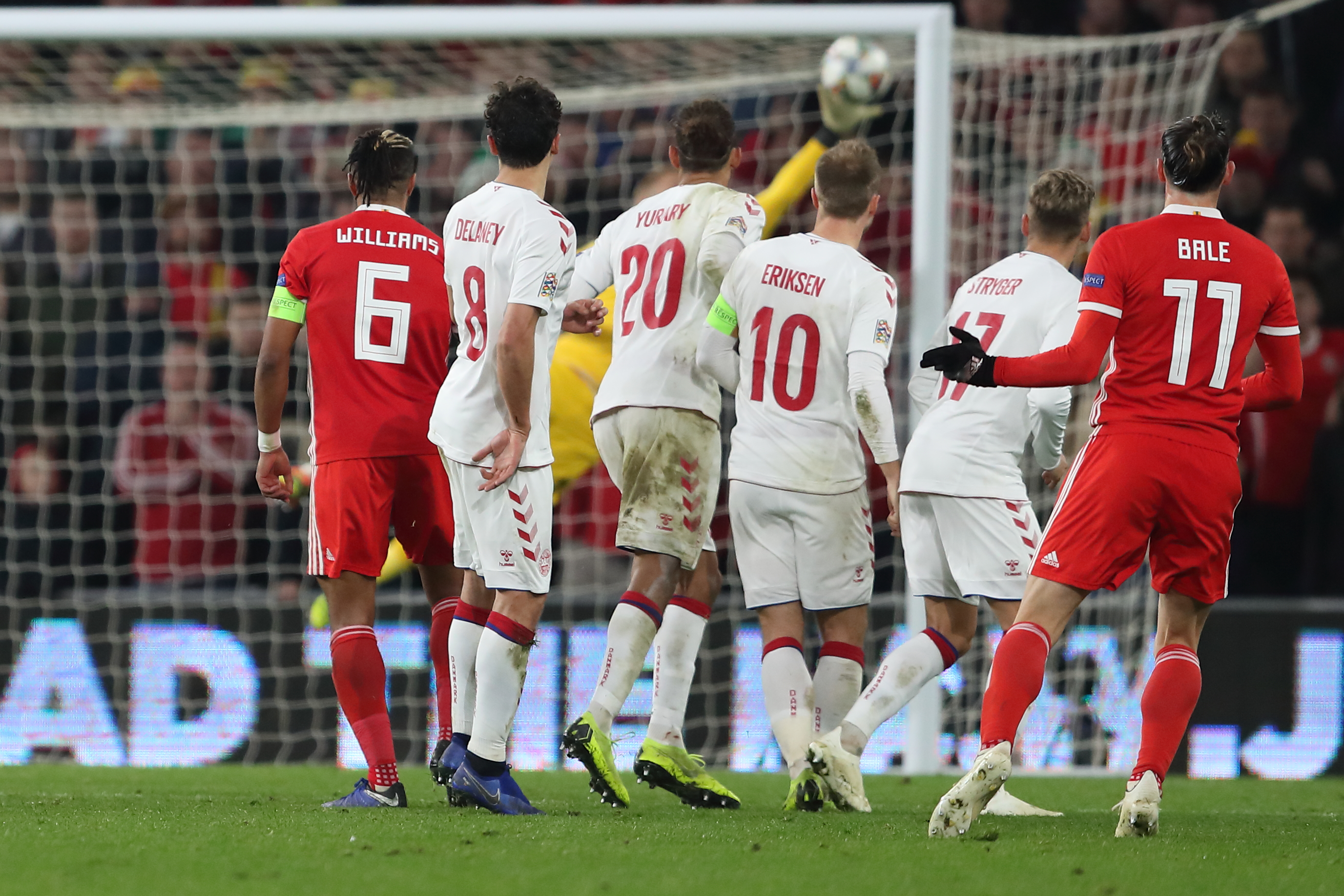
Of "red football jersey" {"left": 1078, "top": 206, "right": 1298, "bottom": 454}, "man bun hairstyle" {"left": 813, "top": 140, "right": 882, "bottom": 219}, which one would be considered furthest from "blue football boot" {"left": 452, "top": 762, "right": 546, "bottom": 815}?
"man bun hairstyle" {"left": 813, "top": 140, "right": 882, "bottom": 219}

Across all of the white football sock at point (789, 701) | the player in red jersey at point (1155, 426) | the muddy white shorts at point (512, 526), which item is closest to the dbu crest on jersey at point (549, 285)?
the muddy white shorts at point (512, 526)

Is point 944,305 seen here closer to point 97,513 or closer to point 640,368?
point 640,368

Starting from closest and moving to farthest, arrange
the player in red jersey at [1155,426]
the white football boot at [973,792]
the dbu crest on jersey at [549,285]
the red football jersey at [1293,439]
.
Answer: the white football boot at [973,792] → the player in red jersey at [1155,426] → the dbu crest on jersey at [549,285] → the red football jersey at [1293,439]

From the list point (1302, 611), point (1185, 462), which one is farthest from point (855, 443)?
point (1302, 611)

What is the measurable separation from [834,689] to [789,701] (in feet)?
0.55

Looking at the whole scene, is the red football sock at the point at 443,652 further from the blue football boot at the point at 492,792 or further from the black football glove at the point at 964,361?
the black football glove at the point at 964,361

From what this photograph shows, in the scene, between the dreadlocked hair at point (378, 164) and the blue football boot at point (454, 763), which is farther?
the dreadlocked hair at point (378, 164)

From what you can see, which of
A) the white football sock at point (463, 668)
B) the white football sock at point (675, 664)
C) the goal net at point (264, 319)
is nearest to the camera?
the white football sock at point (463, 668)

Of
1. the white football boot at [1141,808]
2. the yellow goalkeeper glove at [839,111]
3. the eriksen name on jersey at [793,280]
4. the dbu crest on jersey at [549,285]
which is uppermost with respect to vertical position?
the yellow goalkeeper glove at [839,111]

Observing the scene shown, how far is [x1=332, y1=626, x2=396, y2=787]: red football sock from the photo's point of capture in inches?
180

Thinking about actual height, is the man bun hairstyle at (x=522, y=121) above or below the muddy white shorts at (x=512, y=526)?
above

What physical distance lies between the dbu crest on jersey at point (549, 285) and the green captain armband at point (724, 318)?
0.67 meters

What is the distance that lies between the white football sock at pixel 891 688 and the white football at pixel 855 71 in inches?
96.4

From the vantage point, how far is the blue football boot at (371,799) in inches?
181
